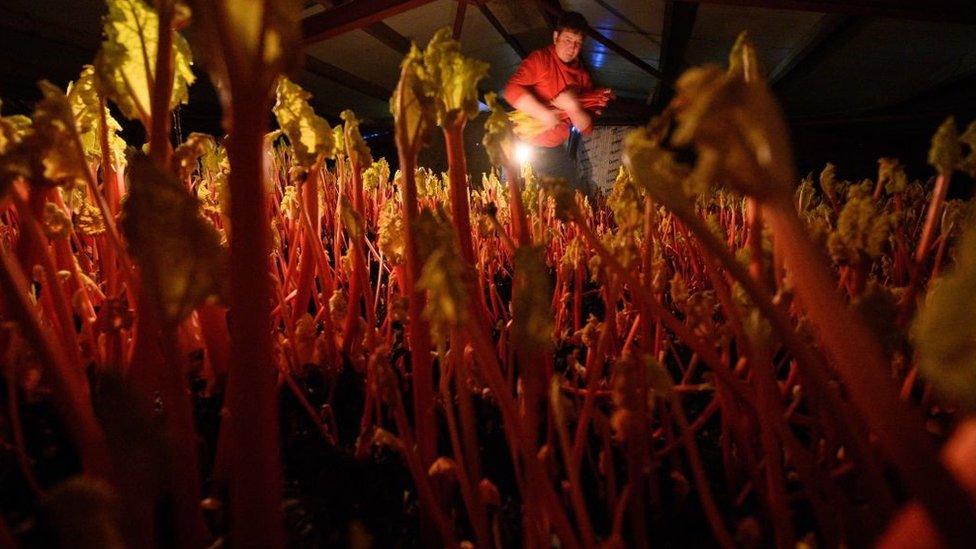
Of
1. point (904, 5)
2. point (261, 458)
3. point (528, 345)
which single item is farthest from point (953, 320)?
point (904, 5)

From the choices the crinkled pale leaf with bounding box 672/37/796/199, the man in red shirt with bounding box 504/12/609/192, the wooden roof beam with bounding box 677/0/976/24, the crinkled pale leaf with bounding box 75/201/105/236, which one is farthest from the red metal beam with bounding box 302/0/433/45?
the crinkled pale leaf with bounding box 672/37/796/199

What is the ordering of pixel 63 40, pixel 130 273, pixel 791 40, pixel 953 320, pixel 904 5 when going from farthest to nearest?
pixel 791 40, pixel 63 40, pixel 904 5, pixel 130 273, pixel 953 320

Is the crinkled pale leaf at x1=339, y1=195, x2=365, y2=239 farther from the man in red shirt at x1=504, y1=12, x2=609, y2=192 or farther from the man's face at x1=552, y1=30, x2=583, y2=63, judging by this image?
the man's face at x1=552, y1=30, x2=583, y2=63

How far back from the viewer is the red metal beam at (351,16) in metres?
1.81

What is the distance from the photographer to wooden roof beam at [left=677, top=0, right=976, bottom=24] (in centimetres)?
168

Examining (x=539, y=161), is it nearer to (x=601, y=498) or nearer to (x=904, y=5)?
(x=904, y=5)

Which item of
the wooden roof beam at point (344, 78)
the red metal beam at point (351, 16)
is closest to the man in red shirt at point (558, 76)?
the red metal beam at point (351, 16)

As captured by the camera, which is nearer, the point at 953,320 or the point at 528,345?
the point at 953,320

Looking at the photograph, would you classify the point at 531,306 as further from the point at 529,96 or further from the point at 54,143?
the point at 529,96

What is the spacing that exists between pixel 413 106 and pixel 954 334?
0.34m

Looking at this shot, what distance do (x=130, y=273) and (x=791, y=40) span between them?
179 inches

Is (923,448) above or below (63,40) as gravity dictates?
below

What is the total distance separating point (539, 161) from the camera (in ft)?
11.5

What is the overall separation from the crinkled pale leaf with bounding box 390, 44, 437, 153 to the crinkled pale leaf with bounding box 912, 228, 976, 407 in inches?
12.2
